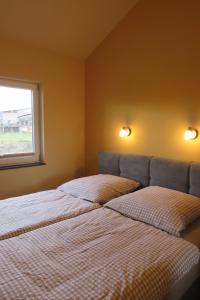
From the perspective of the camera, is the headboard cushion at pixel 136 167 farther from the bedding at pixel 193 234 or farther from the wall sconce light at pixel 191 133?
the bedding at pixel 193 234

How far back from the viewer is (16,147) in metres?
2.73

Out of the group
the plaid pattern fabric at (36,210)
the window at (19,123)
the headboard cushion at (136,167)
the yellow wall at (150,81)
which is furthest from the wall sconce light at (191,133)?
the window at (19,123)

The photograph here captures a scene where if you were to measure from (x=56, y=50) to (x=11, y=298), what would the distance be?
2.60m

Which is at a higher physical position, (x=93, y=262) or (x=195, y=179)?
(x=195, y=179)

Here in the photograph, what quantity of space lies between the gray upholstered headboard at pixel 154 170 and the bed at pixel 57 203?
0.16 meters

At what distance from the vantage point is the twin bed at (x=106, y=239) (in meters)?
1.14

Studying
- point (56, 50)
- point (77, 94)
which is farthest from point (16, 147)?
point (56, 50)

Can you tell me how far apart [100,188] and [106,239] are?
76 centimetres

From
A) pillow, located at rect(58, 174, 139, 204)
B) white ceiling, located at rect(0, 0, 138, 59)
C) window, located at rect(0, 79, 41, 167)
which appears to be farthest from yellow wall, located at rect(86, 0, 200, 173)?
window, located at rect(0, 79, 41, 167)

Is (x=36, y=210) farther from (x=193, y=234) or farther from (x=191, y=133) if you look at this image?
(x=191, y=133)

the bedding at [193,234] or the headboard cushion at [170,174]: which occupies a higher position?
the headboard cushion at [170,174]

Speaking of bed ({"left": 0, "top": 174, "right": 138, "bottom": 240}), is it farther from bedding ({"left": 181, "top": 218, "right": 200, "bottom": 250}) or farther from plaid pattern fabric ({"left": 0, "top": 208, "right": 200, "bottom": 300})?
bedding ({"left": 181, "top": 218, "right": 200, "bottom": 250})

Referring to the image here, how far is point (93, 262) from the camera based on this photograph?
130 cm

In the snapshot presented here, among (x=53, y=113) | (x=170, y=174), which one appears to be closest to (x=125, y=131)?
(x=170, y=174)
